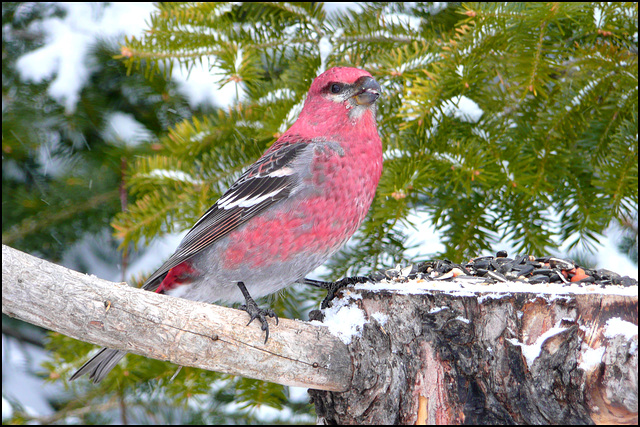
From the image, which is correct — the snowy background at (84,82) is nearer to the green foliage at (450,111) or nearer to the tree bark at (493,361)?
the green foliage at (450,111)

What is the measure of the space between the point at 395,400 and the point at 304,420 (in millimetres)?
1420

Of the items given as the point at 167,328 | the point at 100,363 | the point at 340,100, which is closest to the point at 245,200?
the point at 340,100

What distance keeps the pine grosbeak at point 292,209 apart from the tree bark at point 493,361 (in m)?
0.39

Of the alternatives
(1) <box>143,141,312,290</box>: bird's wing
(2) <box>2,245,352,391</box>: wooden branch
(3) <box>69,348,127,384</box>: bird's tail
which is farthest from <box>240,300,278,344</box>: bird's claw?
(3) <box>69,348,127,384</box>: bird's tail

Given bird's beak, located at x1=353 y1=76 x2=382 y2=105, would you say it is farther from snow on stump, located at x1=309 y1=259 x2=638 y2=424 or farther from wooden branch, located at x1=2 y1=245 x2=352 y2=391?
wooden branch, located at x1=2 y1=245 x2=352 y2=391

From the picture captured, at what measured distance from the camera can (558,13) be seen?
1.80 metres

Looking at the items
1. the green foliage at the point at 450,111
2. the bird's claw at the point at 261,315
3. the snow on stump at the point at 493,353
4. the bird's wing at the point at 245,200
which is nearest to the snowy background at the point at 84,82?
the green foliage at the point at 450,111

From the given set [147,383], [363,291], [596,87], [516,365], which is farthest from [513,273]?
[147,383]

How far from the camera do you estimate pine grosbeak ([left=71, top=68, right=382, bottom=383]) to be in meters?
1.95


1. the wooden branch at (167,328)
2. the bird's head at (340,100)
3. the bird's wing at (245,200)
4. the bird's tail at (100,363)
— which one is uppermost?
the bird's head at (340,100)

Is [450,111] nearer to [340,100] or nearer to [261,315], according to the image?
[340,100]

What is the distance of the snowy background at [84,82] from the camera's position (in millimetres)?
2781

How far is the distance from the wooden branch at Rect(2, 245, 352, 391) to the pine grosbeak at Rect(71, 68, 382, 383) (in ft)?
1.01

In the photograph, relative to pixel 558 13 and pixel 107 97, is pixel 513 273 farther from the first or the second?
pixel 107 97
